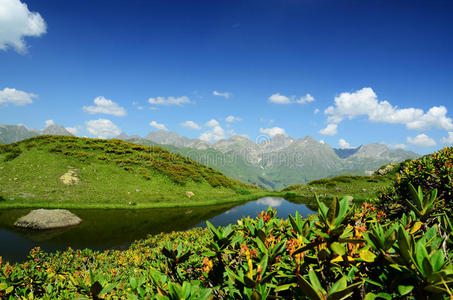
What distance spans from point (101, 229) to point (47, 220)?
472 centimetres

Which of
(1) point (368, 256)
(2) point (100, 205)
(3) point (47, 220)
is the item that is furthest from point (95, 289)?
(2) point (100, 205)

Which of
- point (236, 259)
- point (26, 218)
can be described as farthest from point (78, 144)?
point (236, 259)

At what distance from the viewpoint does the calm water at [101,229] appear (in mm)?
14383

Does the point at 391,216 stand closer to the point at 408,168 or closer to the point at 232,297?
the point at 408,168

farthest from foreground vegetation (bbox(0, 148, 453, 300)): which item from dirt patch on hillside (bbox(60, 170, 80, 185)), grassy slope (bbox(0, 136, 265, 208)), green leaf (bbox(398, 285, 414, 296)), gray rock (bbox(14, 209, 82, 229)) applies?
dirt patch on hillside (bbox(60, 170, 80, 185))

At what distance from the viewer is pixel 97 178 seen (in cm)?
3062

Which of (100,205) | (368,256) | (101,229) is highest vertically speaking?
(368,256)

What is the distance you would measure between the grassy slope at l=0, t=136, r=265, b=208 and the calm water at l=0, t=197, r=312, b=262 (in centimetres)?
308

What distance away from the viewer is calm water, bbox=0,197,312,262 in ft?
47.2

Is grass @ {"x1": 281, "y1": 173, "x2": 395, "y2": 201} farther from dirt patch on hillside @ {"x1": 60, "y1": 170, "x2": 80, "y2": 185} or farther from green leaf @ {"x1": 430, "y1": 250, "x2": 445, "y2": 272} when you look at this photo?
green leaf @ {"x1": 430, "y1": 250, "x2": 445, "y2": 272}

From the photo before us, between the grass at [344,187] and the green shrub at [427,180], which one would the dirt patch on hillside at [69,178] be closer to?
the green shrub at [427,180]

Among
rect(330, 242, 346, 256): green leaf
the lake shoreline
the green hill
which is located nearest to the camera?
rect(330, 242, 346, 256): green leaf

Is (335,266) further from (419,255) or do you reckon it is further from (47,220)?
(47,220)

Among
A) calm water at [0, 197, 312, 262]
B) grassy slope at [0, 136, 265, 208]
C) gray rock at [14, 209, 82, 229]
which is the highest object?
grassy slope at [0, 136, 265, 208]
